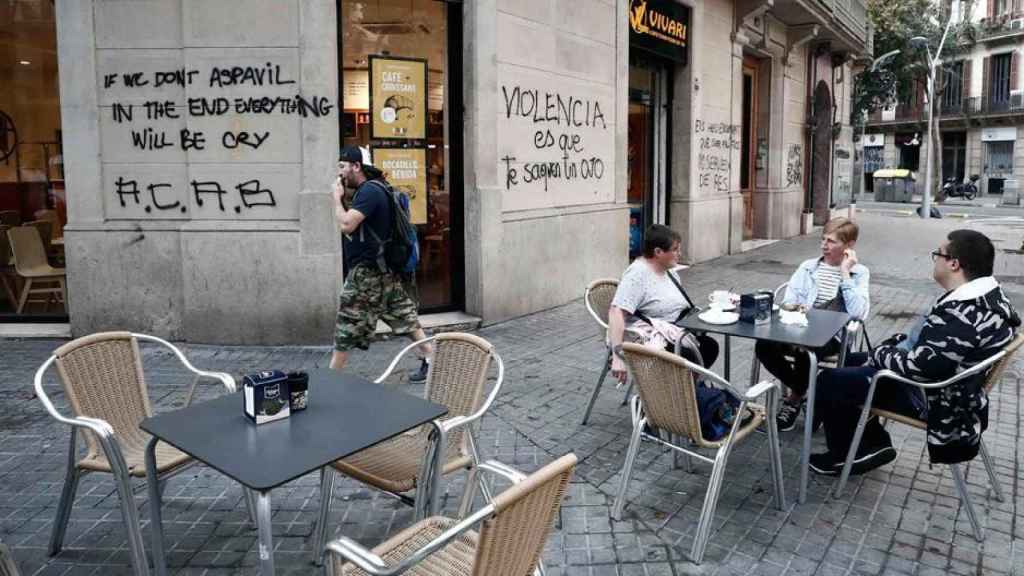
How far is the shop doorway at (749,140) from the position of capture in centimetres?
1769

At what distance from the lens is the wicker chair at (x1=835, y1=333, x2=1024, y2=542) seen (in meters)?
3.74

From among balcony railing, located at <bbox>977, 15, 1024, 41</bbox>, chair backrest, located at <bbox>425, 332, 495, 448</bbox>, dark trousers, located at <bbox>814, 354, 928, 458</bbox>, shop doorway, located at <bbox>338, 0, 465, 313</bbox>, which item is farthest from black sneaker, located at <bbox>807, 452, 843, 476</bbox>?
balcony railing, located at <bbox>977, 15, 1024, 41</bbox>

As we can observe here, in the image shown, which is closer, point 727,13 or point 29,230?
point 29,230

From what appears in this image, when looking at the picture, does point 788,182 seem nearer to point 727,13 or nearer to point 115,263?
point 727,13

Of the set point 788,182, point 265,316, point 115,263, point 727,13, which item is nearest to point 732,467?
point 265,316

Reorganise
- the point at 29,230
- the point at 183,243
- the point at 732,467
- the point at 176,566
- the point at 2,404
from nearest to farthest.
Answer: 1. the point at 176,566
2. the point at 732,467
3. the point at 2,404
4. the point at 183,243
5. the point at 29,230

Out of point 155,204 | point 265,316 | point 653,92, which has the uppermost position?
point 653,92

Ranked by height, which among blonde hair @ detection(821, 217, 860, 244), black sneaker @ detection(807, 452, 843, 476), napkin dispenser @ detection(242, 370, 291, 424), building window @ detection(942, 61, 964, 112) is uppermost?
building window @ detection(942, 61, 964, 112)

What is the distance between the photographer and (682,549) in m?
3.65

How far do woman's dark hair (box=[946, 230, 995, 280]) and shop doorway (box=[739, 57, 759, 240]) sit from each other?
1405cm

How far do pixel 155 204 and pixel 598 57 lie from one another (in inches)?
223

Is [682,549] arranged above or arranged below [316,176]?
below

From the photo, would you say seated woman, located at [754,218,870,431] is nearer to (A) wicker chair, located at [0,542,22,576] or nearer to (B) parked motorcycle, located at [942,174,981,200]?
(A) wicker chair, located at [0,542,22,576]

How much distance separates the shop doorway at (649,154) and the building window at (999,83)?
126 feet
